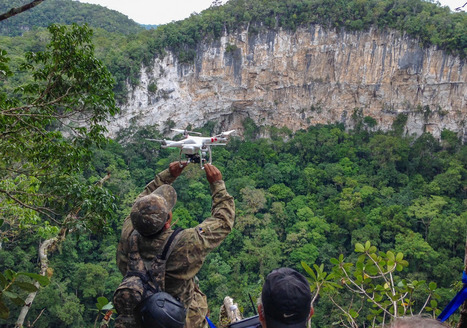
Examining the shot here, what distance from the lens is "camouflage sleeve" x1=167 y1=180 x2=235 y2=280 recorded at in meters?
1.70

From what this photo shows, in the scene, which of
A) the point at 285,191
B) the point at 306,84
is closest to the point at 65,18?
the point at 306,84

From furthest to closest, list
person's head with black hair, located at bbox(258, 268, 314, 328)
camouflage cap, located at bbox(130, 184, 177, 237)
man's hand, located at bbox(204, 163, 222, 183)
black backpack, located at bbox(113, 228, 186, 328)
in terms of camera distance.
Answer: man's hand, located at bbox(204, 163, 222, 183) → camouflage cap, located at bbox(130, 184, 177, 237) → black backpack, located at bbox(113, 228, 186, 328) → person's head with black hair, located at bbox(258, 268, 314, 328)

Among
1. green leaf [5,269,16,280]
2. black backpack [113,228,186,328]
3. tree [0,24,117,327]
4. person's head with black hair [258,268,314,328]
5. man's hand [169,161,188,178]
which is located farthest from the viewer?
tree [0,24,117,327]

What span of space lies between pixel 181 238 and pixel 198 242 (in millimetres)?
76

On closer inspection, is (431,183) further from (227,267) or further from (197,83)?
(197,83)

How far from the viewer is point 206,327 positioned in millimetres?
1973

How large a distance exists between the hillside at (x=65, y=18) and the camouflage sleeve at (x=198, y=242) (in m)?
31.1

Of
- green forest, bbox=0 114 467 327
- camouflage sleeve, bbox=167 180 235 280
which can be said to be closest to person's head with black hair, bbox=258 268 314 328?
camouflage sleeve, bbox=167 180 235 280

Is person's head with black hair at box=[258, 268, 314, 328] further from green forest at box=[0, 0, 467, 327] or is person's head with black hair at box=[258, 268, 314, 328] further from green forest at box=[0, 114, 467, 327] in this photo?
green forest at box=[0, 114, 467, 327]

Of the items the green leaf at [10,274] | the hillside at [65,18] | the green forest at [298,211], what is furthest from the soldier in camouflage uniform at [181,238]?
the hillside at [65,18]

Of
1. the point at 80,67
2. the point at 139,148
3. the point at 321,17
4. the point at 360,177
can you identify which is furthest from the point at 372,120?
the point at 80,67

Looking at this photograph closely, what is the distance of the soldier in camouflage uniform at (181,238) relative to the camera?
1663 mm

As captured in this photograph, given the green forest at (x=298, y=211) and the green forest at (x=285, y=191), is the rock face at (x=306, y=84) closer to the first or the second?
the green forest at (x=285, y=191)

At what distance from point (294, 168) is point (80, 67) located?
68.0 feet
